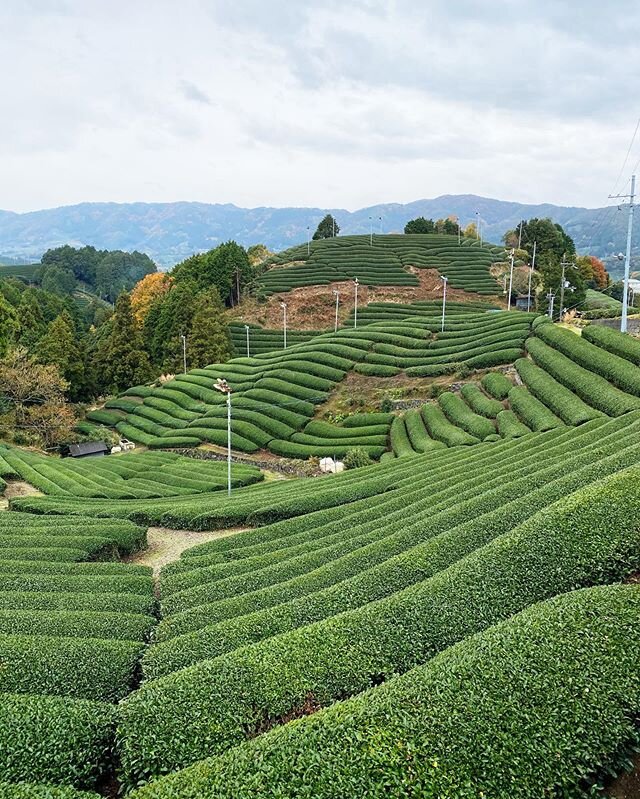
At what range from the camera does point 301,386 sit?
4509 centimetres

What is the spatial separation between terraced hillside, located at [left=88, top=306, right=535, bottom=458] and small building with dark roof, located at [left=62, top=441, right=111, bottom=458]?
232cm

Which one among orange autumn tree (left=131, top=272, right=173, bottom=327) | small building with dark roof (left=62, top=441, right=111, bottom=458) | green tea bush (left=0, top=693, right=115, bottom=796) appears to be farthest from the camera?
orange autumn tree (left=131, top=272, right=173, bottom=327)

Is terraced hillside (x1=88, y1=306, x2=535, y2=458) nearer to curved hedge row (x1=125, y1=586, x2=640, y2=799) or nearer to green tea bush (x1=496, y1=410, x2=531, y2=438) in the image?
green tea bush (x1=496, y1=410, x2=531, y2=438)

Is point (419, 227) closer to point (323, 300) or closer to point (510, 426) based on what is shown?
point (323, 300)

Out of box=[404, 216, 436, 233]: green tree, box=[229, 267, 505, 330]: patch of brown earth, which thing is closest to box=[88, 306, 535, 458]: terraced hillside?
box=[229, 267, 505, 330]: patch of brown earth

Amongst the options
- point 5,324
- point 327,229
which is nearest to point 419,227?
point 327,229

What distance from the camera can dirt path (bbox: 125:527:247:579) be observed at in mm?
20328

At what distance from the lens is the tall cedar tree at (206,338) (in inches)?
2457

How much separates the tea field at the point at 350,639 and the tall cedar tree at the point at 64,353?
112ft

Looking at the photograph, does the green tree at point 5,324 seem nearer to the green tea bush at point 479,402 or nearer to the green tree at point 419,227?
the green tea bush at point 479,402

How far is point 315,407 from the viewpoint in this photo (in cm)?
4275

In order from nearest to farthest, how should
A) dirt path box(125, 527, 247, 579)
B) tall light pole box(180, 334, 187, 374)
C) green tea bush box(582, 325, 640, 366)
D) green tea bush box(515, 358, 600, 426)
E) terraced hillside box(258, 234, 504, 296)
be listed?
dirt path box(125, 527, 247, 579) < green tea bush box(515, 358, 600, 426) < green tea bush box(582, 325, 640, 366) < tall light pole box(180, 334, 187, 374) < terraced hillside box(258, 234, 504, 296)

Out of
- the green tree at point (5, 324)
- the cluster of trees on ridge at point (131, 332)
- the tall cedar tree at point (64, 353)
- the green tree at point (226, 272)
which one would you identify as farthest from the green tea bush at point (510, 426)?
the green tree at point (226, 272)

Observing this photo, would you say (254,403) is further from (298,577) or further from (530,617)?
(530,617)
